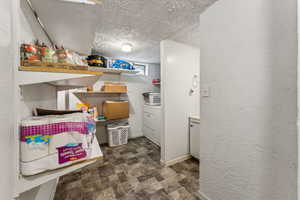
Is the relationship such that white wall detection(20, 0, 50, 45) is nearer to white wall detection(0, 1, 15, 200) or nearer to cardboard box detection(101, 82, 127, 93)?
white wall detection(0, 1, 15, 200)

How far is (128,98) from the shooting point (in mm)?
3076

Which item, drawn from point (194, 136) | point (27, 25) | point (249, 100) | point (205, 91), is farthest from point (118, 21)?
point (194, 136)

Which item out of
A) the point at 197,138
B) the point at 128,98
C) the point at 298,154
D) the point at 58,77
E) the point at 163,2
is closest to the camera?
the point at 58,77

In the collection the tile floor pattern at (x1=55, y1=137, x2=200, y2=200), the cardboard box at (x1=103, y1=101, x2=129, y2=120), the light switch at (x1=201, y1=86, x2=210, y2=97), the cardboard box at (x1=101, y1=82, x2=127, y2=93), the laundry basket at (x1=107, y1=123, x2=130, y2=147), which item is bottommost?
the tile floor pattern at (x1=55, y1=137, x2=200, y2=200)

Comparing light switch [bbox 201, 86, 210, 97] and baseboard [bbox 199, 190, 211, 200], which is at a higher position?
light switch [bbox 201, 86, 210, 97]

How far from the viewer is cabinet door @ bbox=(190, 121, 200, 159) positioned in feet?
6.48

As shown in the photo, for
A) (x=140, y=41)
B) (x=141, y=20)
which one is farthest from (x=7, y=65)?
(x=140, y=41)

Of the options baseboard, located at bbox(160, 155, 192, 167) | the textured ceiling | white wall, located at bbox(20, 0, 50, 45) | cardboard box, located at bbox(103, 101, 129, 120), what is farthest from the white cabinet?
white wall, located at bbox(20, 0, 50, 45)

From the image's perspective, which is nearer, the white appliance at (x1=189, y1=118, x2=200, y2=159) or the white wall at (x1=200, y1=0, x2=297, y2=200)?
the white wall at (x1=200, y1=0, x2=297, y2=200)

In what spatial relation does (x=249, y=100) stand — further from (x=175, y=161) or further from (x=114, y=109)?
(x=114, y=109)

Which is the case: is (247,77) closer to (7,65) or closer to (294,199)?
(294,199)

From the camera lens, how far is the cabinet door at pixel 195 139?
1.98 m

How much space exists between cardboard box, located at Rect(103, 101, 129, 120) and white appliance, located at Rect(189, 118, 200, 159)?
150cm

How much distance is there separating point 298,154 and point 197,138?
4.50 ft
